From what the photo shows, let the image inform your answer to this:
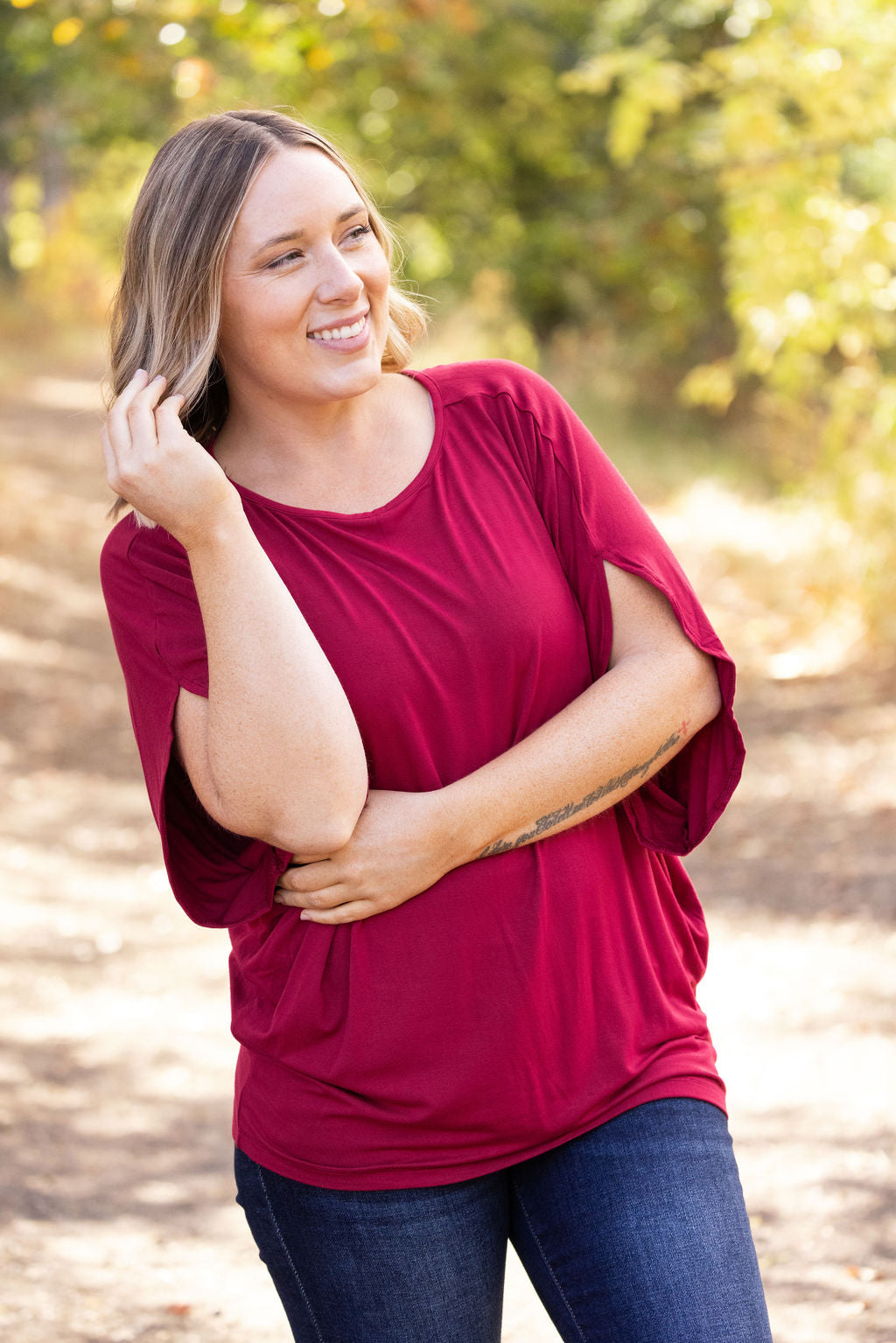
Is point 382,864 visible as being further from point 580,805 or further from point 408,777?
point 580,805

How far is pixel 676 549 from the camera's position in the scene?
940 cm

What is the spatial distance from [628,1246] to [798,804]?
182 inches

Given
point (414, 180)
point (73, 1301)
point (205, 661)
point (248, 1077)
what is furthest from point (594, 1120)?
point (414, 180)

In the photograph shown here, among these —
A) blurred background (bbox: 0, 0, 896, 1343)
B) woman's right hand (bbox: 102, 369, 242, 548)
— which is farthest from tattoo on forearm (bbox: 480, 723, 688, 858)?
blurred background (bbox: 0, 0, 896, 1343)

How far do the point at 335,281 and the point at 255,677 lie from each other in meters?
0.53

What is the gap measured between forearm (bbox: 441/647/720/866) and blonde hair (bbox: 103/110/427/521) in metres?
0.63

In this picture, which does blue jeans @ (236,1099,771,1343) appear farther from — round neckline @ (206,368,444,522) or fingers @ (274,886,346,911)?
round neckline @ (206,368,444,522)

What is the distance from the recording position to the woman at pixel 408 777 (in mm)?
1729

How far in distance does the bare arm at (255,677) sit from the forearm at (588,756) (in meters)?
0.15

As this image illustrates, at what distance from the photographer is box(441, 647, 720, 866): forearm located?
1.77m

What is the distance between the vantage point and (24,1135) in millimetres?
4043

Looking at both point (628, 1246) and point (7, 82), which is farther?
point (7, 82)

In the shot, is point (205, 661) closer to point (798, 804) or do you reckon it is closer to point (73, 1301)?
point (73, 1301)

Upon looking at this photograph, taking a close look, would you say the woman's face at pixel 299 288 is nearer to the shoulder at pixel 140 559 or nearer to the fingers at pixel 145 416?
the fingers at pixel 145 416
